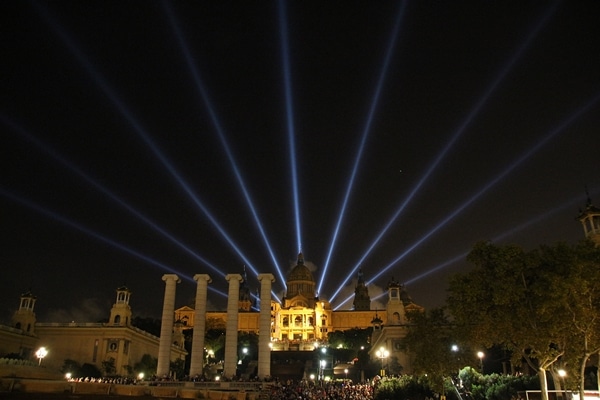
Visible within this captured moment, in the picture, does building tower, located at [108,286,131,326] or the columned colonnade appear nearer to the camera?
the columned colonnade

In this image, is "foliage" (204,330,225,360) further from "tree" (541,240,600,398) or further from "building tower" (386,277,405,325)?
"tree" (541,240,600,398)

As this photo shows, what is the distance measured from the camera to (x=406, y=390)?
42.0 metres

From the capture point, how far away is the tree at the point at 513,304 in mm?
28688

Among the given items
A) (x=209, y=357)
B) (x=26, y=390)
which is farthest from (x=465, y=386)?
(x=209, y=357)

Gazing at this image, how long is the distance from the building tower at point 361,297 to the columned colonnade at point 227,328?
102252mm

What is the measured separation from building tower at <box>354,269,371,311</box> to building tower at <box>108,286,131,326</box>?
9963cm

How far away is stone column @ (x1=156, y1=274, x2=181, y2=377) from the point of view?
60.6m

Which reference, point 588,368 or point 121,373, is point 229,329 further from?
point 588,368

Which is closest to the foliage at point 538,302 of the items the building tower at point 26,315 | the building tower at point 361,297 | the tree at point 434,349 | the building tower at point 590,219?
the tree at point 434,349

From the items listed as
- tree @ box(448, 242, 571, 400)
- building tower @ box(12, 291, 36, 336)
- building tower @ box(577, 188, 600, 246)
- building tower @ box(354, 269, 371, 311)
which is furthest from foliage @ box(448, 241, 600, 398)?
building tower @ box(354, 269, 371, 311)

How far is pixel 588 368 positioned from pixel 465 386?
11.8 m

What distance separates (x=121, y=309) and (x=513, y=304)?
58.4 m

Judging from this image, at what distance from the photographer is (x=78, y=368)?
65562 millimetres

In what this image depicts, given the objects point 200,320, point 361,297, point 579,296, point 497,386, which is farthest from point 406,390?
point 361,297
